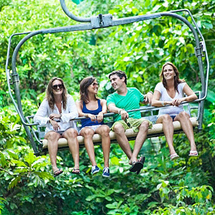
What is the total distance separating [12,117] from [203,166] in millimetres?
3512

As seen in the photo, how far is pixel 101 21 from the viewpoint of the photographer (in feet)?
15.0

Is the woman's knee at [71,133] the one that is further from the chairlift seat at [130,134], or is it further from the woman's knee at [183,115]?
the woman's knee at [183,115]

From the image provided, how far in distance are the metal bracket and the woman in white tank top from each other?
2.72 feet

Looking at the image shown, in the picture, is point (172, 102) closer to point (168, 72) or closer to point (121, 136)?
point (168, 72)

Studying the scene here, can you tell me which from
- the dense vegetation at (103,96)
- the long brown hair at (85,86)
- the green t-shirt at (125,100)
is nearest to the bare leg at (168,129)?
the green t-shirt at (125,100)

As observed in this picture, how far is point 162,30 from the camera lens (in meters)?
7.91

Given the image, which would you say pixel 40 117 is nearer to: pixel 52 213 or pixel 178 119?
pixel 178 119

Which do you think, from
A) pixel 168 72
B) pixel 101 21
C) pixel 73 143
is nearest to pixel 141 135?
pixel 73 143

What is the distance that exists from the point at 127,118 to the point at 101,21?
900mm

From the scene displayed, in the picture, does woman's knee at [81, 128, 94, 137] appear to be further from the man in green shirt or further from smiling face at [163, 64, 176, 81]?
smiling face at [163, 64, 176, 81]

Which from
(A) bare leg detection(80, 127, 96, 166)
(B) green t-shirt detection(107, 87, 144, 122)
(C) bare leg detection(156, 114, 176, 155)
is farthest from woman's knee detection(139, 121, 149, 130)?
(A) bare leg detection(80, 127, 96, 166)

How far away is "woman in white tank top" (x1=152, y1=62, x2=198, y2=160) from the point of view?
15.6 feet

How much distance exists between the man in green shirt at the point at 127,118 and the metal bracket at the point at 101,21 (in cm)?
65

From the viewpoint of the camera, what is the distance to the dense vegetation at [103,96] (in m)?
7.38
